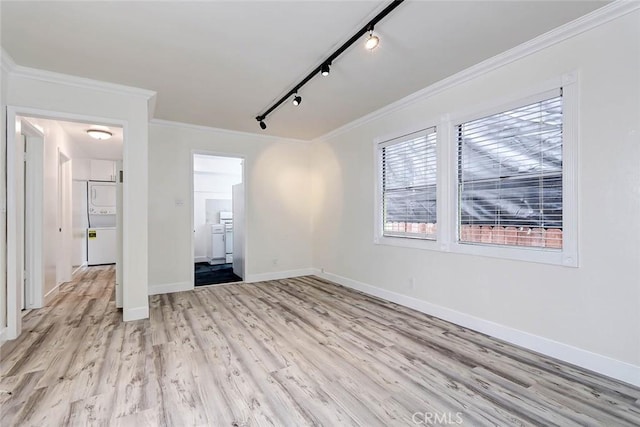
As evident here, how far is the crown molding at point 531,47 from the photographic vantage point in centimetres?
216

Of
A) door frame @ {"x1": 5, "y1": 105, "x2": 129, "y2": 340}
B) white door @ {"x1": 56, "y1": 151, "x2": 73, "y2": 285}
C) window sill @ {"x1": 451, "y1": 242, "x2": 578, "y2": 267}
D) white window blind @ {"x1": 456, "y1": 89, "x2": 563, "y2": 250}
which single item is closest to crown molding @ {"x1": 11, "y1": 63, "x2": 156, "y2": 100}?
door frame @ {"x1": 5, "y1": 105, "x2": 129, "y2": 340}

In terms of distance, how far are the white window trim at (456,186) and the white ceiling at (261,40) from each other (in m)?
0.47

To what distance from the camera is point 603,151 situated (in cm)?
226

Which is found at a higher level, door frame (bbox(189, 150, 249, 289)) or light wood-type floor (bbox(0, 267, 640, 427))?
door frame (bbox(189, 150, 249, 289))

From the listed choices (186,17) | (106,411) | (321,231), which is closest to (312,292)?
(321,231)

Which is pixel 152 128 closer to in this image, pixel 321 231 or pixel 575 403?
pixel 321 231

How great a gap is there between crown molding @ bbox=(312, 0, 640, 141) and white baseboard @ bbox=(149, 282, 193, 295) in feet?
13.5

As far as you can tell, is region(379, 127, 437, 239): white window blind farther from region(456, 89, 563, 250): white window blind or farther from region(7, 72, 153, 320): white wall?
region(7, 72, 153, 320): white wall

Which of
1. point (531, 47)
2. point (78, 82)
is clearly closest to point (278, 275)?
point (78, 82)

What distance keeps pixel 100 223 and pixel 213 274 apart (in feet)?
11.9

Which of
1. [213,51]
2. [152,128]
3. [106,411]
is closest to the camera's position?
[106,411]

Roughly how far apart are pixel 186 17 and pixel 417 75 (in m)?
2.26

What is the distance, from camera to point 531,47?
2.61m

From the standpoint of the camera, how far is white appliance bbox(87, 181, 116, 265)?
7273mm
